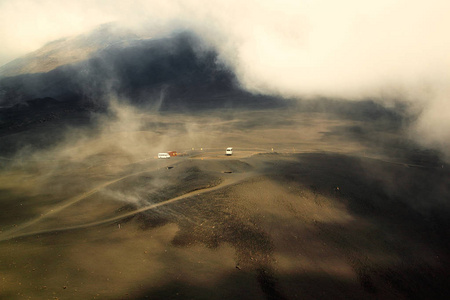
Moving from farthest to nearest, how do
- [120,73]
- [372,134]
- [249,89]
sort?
[120,73] → [249,89] → [372,134]

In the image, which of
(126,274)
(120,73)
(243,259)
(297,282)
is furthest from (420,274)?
(120,73)

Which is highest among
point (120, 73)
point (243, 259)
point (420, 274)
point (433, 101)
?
point (120, 73)

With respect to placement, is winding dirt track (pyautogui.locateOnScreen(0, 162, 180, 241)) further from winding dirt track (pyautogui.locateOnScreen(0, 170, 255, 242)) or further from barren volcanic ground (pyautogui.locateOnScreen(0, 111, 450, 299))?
barren volcanic ground (pyautogui.locateOnScreen(0, 111, 450, 299))

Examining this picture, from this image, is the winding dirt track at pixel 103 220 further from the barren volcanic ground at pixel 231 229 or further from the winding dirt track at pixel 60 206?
the barren volcanic ground at pixel 231 229

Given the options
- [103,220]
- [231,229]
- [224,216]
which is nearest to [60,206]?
[103,220]

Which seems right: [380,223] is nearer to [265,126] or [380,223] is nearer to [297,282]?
[297,282]

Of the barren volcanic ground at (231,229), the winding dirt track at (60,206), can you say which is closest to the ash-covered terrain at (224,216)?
the barren volcanic ground at (231,229)

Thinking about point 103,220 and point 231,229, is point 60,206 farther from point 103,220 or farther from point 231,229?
point 231,229
